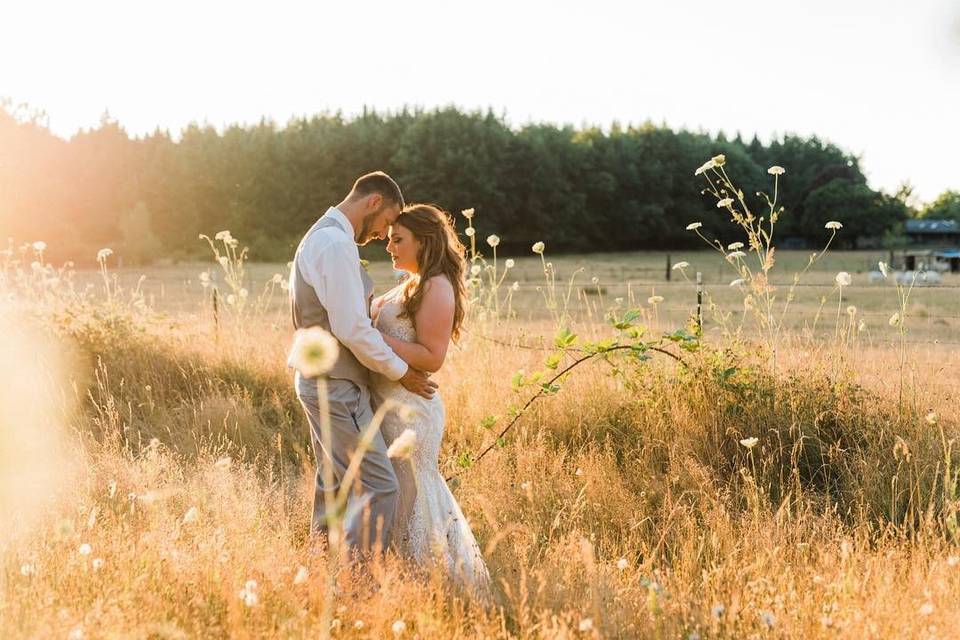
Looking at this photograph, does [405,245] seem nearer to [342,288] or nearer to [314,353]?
[342,288]

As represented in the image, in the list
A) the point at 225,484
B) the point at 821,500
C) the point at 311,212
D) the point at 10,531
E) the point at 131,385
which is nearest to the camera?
the point at 10,531

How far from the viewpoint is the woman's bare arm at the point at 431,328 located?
4078 mm

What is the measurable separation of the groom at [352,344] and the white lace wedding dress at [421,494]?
10 cm

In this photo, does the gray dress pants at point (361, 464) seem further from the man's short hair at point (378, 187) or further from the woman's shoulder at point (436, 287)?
the man's short hair at point (378, 187)

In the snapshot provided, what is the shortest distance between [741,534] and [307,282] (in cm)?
257

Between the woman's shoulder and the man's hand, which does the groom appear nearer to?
the man's hand

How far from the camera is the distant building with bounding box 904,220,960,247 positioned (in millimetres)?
83438

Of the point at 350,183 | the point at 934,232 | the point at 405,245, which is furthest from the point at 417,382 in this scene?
the point at 934,232

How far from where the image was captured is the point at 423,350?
4.09m

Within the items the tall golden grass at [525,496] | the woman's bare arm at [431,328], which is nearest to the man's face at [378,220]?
the woman's bare arm at [431,328]

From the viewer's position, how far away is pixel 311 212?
61.7 m

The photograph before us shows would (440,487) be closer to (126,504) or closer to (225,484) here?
(225,484)

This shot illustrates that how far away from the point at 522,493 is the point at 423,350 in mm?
A: 1541

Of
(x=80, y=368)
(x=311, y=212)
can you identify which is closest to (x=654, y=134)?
(x=311, y=212)
